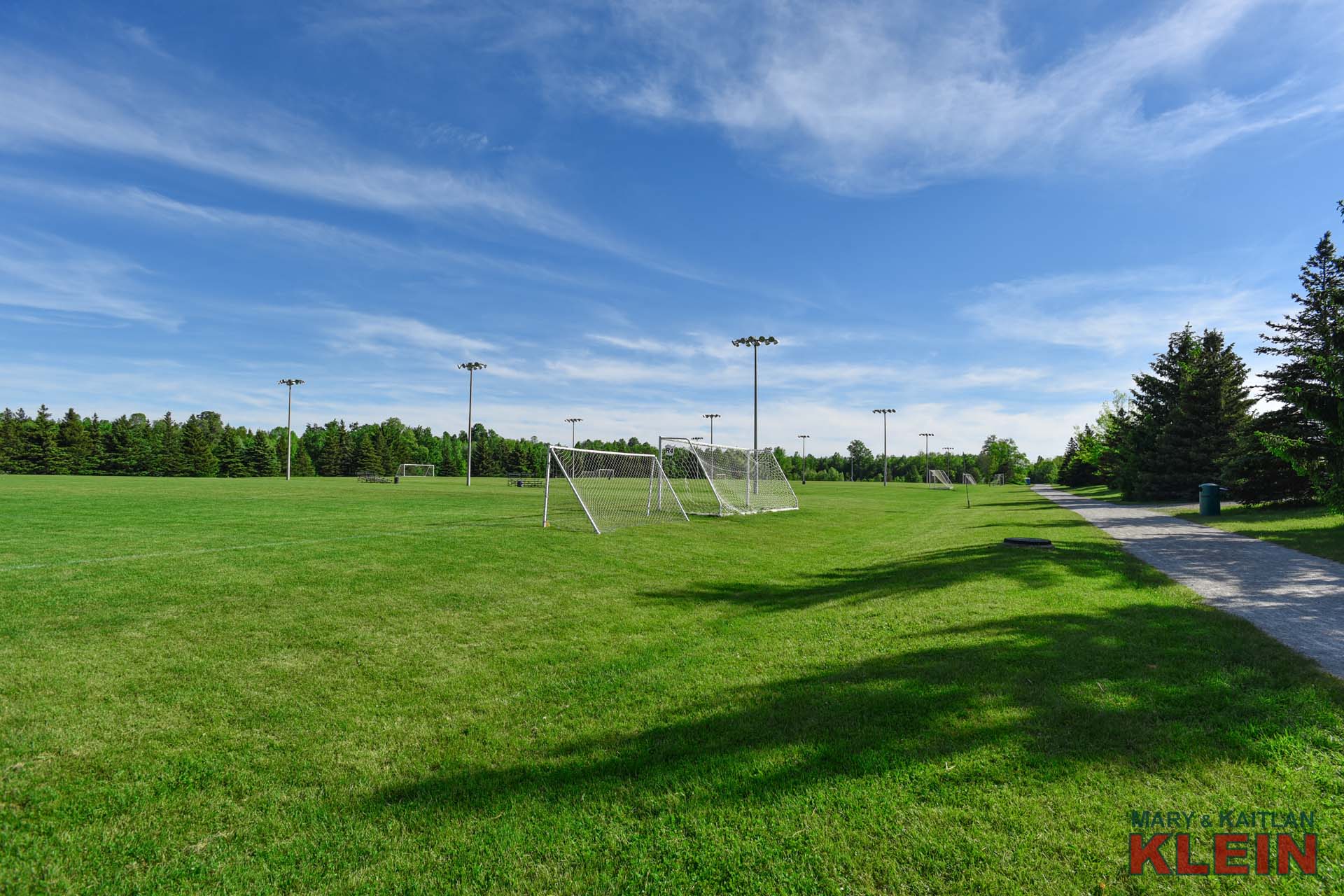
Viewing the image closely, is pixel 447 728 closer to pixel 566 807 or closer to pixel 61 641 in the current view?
pixel 566 807

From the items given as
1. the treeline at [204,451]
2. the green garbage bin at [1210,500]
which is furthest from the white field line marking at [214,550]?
the treeline at [204,451]

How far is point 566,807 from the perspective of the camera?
11.6 ft

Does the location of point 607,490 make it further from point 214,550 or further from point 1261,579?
point 1261,579

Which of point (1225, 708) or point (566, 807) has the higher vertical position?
point (1225, 708)

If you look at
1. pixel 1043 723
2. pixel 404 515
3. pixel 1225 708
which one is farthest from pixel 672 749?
pixel 404 515

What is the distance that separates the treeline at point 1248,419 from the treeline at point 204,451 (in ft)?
258

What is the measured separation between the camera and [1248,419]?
28156 millimetres

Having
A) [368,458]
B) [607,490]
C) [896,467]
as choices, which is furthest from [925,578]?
[896,467]

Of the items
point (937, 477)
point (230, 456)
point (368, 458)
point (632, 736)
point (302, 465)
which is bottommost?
point (632, 736)

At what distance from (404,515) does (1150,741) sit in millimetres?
20797

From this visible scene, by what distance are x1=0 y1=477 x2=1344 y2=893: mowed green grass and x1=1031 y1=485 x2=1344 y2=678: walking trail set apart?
492 millimetres

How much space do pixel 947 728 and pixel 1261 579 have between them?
8.90 m

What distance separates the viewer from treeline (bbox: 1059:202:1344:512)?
566 inches

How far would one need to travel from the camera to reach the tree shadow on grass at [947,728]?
3.71 meters
